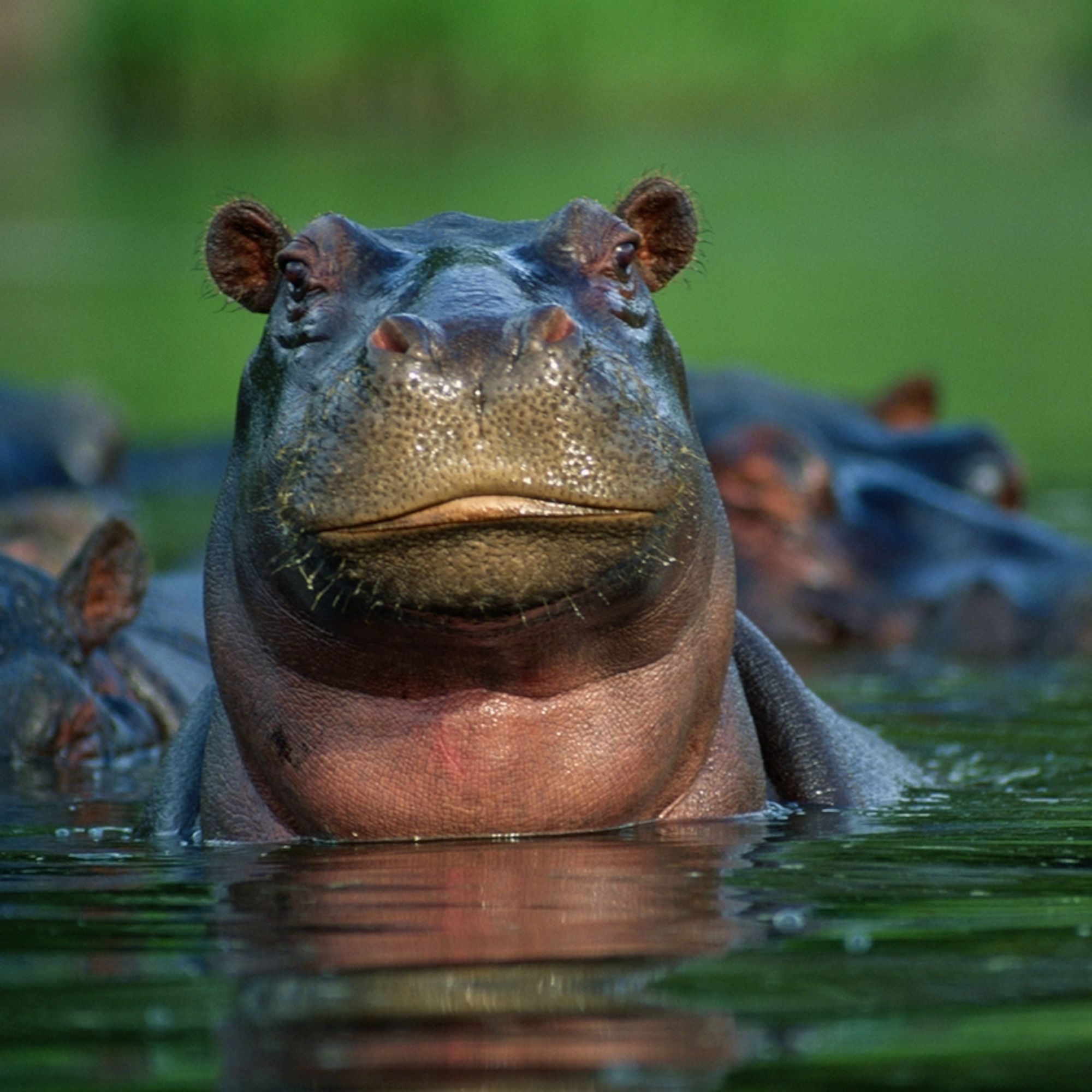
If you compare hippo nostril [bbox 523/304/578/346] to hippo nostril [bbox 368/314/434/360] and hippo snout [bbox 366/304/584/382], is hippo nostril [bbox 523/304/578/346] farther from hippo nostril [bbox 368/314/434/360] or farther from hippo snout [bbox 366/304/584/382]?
hippo nostril [bbox 368/314/434/360]

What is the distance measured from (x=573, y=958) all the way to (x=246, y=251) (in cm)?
217

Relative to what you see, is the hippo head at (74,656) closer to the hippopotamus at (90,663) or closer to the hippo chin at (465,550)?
the hippopotamus at (90,663)

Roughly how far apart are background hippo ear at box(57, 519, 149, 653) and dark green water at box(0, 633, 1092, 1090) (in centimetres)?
205

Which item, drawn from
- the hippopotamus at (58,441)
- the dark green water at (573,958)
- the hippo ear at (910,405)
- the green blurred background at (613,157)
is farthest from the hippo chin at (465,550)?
the green blurred background at (613,157)

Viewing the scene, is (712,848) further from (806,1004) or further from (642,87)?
(642,87)

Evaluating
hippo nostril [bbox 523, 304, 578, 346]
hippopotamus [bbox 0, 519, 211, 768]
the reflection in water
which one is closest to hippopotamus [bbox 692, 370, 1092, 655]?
hippopotamus [bbox 0, 519, 211, 768]

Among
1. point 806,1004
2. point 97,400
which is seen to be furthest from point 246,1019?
point 97,400

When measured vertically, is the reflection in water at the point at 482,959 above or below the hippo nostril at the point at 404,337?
below

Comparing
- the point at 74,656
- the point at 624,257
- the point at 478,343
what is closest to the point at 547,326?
the point at 478,343

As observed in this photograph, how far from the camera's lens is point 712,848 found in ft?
16.4

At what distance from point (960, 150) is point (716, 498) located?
166 ft

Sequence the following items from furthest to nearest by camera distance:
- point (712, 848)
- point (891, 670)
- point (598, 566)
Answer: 1. point (891, 670)
2. point (712, 848)
3. point (598, 566)

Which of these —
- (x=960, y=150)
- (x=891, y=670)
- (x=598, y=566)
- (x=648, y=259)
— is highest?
(x=960, y=150)

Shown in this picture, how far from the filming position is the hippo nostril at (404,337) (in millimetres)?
4445
